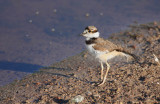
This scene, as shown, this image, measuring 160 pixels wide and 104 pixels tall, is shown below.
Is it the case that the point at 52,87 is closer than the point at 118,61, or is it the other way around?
the point at 52,87

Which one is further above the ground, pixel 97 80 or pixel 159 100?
pixel 159 100

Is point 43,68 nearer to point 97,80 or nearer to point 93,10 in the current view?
point 97,80

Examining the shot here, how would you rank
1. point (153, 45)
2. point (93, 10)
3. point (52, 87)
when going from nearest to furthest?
point (52, 87) < point (153, 45) < point (93, 10)

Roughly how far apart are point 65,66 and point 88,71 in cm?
61

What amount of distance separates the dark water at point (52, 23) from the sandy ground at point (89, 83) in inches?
21.5

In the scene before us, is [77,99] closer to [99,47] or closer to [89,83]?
[89,83]

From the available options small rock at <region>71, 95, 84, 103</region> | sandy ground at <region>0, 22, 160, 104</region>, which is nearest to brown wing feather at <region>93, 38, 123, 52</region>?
sandy ground at <region>0, 22, 160, 104</region>

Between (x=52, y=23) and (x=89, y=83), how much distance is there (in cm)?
335

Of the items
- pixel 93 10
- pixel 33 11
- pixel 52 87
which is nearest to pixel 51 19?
pixel 33 11

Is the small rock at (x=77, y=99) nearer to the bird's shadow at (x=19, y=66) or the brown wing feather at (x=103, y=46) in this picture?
the brown wing feather at (x=103, y=46)

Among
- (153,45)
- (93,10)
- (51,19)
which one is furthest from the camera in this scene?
(93,10)

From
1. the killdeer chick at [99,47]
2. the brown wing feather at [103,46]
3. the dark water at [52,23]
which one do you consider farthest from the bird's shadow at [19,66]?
the brown wing feather at [103,46]

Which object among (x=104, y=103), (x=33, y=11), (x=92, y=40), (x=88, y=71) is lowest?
(x=33, y=11)

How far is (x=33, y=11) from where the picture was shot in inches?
323
